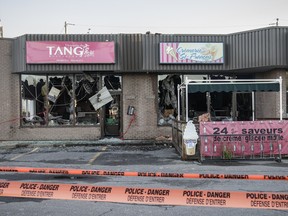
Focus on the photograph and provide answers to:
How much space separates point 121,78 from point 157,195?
1421 cm

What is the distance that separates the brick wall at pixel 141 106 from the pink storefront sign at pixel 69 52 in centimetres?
168

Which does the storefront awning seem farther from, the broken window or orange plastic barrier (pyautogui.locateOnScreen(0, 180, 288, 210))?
orange plastic barrier (pyautogui.locateOnScreen(0, 180, 288, 210))

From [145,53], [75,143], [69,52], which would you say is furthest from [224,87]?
[69,52]

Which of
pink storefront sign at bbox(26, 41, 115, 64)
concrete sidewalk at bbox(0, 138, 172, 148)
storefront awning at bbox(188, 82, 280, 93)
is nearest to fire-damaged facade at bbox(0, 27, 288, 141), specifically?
pink storefront sign at bbox(26, 41, 115, 64)

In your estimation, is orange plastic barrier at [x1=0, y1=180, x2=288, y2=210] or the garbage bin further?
the garbage bin

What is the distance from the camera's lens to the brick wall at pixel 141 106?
19.9 meters

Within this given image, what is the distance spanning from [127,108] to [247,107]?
6334 millimetres

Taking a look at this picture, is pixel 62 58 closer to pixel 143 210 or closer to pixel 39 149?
pixel 39 149

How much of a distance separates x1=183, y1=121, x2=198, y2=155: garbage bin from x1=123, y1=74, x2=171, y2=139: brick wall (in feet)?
22.3

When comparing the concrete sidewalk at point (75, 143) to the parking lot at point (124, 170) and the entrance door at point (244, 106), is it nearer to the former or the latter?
the parking lot at point (124, 170)

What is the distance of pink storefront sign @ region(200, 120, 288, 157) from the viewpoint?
13391 mm

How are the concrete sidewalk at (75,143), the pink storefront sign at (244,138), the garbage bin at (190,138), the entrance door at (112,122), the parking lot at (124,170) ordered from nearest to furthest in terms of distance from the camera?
the parking lot at (124,170)
the garbage bin at (190,138)
the pink storefront sign at (244,138)
the concrete sidewalk at (75,143)
the entrance door at (112,122)

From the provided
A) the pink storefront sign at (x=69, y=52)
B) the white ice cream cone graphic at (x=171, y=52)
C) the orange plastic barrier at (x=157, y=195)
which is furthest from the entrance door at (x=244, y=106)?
the orange plastic barrier at (x=157, y=195)

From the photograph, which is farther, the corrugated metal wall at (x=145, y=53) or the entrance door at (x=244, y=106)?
the entrance door at (x=244, y=106)
